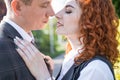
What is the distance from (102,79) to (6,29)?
0.83 meters

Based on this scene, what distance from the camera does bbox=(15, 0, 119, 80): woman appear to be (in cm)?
326

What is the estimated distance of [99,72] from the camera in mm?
3197

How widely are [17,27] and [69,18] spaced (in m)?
0.42

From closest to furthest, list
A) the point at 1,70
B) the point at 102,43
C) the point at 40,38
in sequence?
1. the point at 1,70
2. the point at 102,43
3. the point at 40,38

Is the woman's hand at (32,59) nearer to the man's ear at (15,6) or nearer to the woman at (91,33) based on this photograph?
the woman at (91,33)

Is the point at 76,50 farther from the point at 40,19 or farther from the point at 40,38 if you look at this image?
the point at 40,38

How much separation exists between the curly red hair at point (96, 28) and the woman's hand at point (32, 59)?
278mm

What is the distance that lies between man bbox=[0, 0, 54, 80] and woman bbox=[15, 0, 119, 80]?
2.8 inches

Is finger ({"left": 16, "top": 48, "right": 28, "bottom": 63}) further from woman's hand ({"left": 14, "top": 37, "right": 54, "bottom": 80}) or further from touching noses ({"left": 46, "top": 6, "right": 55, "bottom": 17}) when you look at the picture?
touching noses ({"left": 46, "top": 6, "right": 55, "bottom": 17})

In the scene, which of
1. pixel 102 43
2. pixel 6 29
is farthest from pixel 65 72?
pixel 6 29

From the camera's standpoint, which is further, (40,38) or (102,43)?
(40,38)

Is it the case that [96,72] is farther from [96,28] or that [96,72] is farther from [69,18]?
[69,18]

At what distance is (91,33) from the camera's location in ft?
10.9

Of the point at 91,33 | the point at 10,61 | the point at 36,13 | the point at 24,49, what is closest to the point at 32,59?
the point at 24,49
